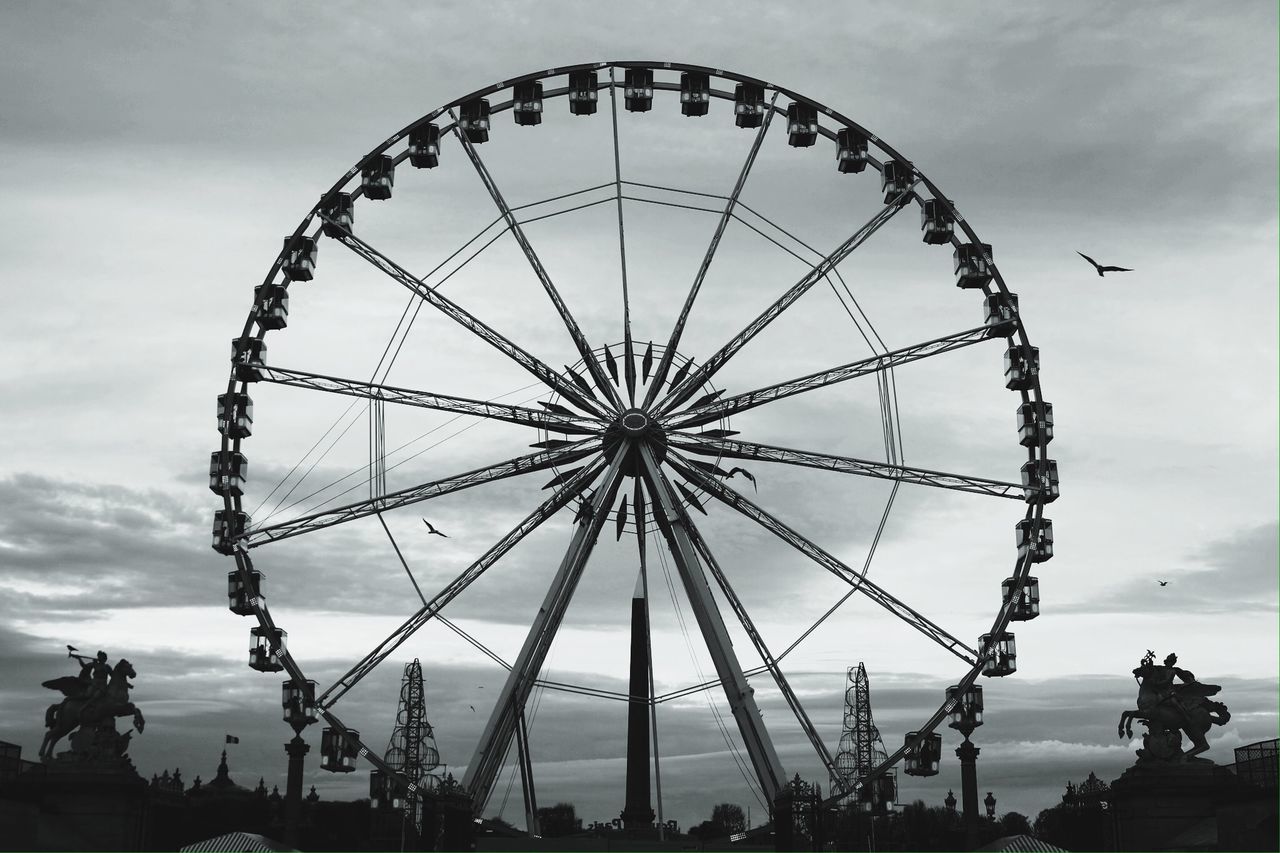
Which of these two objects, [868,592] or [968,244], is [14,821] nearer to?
[868,592]

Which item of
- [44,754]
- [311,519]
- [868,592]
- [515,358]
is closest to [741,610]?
[868,592]

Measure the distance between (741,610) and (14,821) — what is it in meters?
15.6

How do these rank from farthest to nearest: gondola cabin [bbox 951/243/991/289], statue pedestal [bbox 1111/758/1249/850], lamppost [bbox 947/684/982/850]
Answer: gondola cabin [bbox 951/243/991/289] → statue pedestal [bbox 1111/758/1249/850] → lamppost [bbox 947/684/982/850]

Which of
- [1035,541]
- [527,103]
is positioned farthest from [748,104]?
[1035,541]

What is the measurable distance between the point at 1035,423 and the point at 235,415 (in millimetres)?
18416

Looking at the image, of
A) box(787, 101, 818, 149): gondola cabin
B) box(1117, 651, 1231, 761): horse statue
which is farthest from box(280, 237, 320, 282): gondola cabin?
box(1117, 651, 1231, 761): horse statue

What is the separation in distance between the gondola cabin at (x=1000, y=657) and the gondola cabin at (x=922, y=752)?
187cm

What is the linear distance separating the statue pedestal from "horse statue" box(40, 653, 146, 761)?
23.2 meters

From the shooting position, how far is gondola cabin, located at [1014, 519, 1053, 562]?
35.1m

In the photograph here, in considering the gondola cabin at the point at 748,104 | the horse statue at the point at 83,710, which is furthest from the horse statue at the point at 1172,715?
the horse statue at the point at 83,710

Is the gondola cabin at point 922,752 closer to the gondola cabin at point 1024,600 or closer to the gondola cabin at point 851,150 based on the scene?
the gondola cabin at point 1024,600

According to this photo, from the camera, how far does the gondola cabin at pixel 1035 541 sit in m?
35.1

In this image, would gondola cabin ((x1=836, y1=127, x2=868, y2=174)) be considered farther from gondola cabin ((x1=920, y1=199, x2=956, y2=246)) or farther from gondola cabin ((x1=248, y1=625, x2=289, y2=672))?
gondola cabin ((x1=248, y1=625, x2=289, y2=672))

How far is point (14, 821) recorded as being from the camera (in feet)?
106
